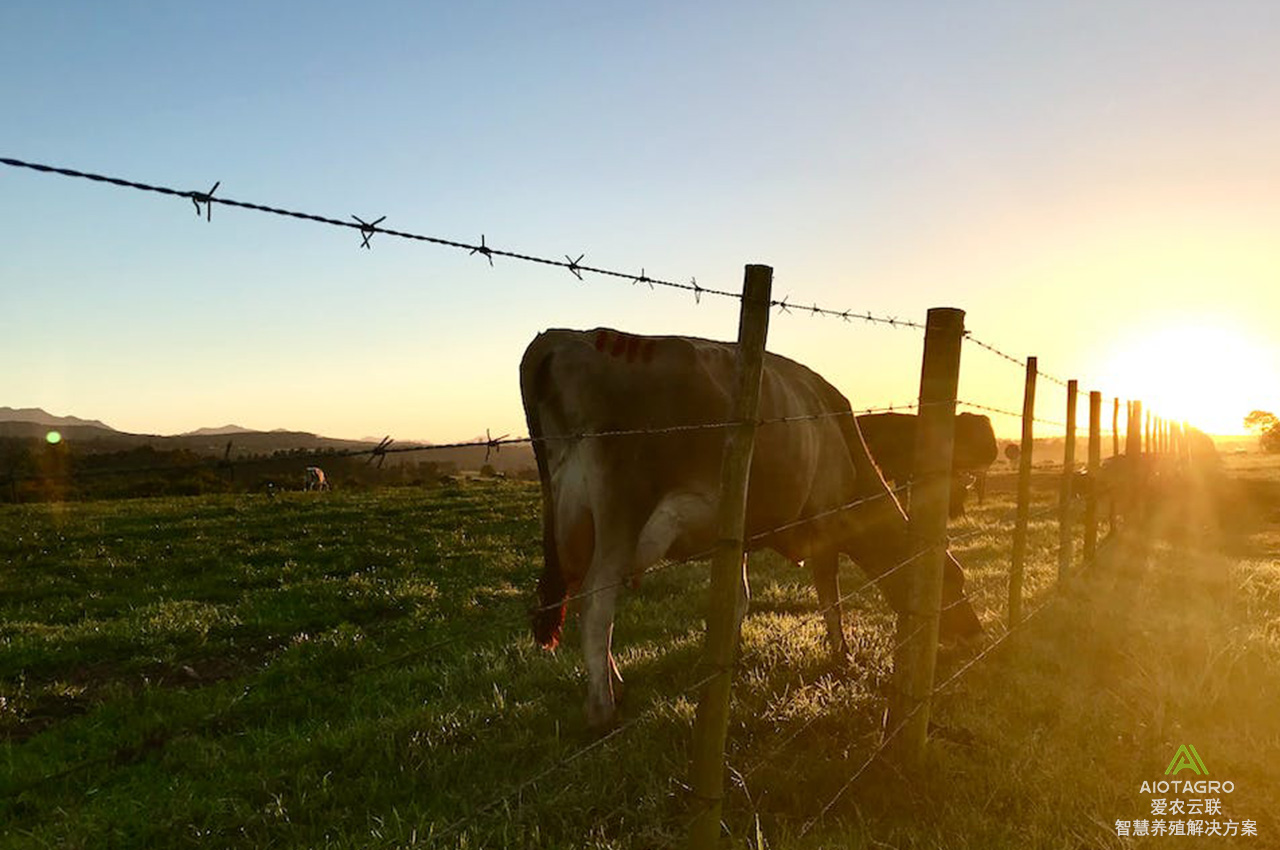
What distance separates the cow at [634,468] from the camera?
16.6 feet

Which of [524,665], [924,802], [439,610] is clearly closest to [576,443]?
[524,665]

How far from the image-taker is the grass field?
12.7 feet

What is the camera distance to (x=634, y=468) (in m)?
5.18

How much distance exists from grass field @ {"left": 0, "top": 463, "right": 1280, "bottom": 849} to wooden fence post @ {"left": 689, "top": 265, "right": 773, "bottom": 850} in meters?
Result: 0.48

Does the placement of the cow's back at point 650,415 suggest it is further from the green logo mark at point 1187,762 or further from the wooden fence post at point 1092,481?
the wooden fence post at point 1092,481

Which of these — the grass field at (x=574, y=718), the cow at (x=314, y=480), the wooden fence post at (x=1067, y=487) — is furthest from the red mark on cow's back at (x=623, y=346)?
the cow at (x=314, y=480)

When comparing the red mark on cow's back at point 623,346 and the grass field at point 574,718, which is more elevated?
the red mark on cow's back at point 623,346

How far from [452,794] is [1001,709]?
3.53 meters

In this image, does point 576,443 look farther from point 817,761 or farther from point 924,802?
point 924,802

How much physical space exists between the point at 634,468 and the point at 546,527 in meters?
0.99

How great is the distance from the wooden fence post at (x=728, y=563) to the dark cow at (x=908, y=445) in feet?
24.9

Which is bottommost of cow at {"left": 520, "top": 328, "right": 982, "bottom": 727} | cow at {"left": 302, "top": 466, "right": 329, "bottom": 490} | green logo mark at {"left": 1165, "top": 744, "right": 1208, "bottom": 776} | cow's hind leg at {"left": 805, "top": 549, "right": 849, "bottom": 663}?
cow at {"left": 302, "top": 466, "right": 329, "bottom": 490}
